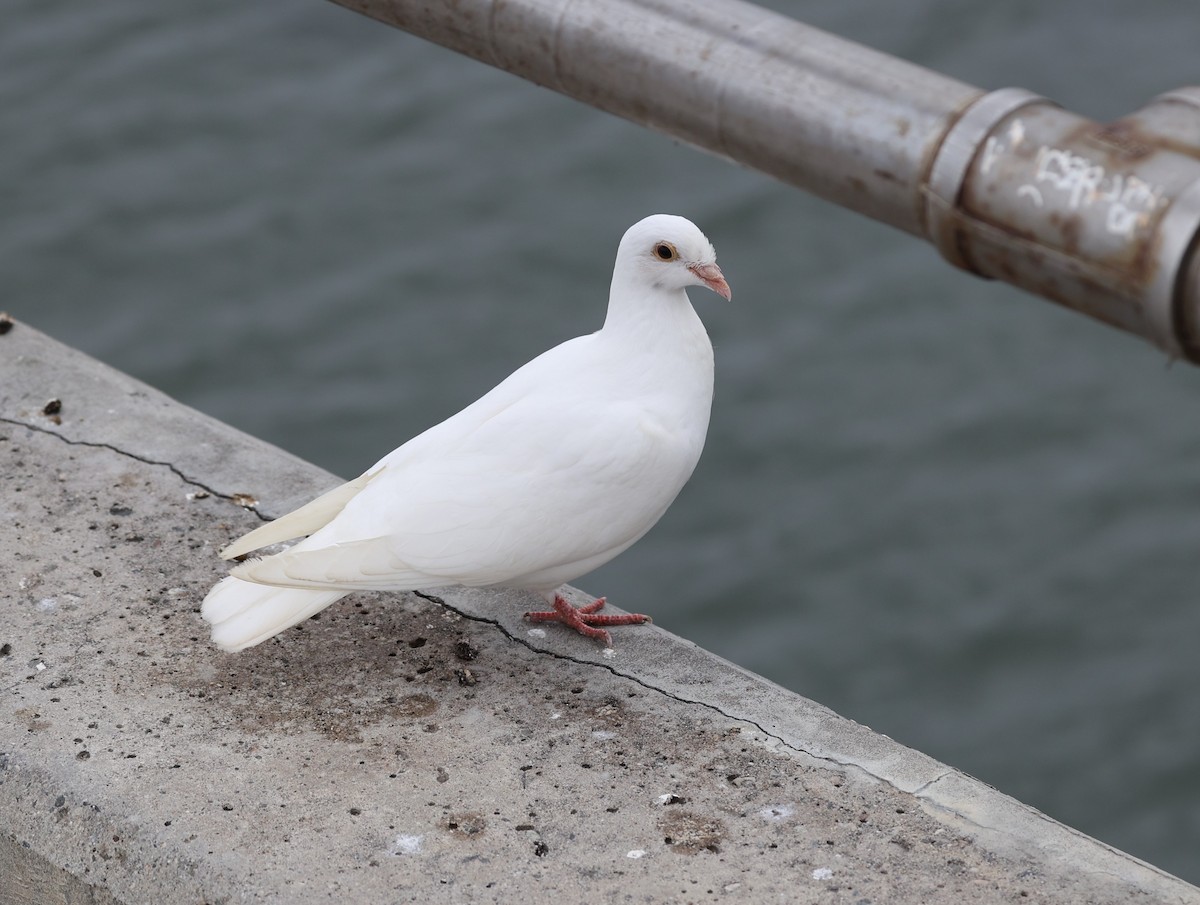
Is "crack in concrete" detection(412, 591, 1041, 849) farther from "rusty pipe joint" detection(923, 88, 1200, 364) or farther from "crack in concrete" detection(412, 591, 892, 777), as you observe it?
"rusty pipe joint" detection(923, 88, 1200, 364)

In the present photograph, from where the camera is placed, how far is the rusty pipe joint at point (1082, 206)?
73.0 inches

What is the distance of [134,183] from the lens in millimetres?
8930

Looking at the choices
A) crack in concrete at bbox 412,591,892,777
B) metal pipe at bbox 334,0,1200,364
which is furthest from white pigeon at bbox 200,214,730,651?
metal pipe at bbox 334,0,1200,364

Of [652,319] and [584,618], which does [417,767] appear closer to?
[584,618]

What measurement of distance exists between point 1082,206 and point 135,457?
9.80ft

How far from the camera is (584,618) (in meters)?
3.92

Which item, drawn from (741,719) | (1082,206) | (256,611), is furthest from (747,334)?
(1082,206)

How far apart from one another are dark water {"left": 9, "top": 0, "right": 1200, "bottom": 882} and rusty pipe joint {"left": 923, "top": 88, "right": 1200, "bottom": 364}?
16.5 ft

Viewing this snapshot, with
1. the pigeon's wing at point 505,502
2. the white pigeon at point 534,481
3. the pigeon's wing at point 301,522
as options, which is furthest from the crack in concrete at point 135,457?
the pigeon's wing at point 505,502

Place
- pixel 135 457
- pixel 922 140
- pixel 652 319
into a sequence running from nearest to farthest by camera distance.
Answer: pixel 922 140 → pixel 652 319 → pixel 135 457

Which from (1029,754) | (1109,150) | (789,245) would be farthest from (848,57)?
(789,245)

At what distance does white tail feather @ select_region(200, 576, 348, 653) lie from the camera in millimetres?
3535

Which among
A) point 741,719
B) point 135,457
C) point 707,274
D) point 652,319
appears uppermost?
point 707,274

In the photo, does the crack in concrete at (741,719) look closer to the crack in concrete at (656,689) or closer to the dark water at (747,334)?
the crack in concrete at (656,689)
